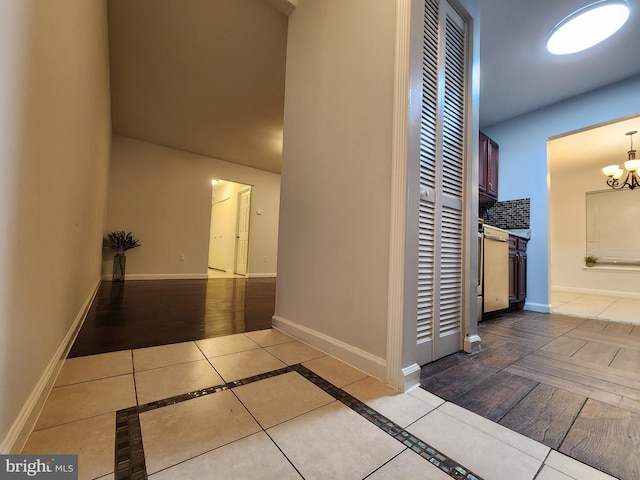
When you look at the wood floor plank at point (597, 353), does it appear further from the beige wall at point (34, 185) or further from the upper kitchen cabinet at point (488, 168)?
the beige wall at point (34, 185)

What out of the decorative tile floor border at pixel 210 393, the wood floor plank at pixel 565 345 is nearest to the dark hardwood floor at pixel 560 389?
the wood floor plank at pixel 565 345

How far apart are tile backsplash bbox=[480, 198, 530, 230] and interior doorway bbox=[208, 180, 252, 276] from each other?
4.53 m

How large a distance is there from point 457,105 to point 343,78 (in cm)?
75

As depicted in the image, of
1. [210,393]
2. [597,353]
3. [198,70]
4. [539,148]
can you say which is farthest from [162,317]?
[539,148]

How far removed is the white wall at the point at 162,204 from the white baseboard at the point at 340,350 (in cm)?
388

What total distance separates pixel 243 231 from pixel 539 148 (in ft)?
18.0

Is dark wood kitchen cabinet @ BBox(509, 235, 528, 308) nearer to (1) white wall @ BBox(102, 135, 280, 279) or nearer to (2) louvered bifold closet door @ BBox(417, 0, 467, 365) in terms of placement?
(2) louvered bifold closet door @ BBox(417, 0, 467, 365)

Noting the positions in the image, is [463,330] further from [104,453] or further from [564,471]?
[104,453]

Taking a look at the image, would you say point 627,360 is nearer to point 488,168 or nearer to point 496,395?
point 496,395

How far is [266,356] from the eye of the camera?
1.42m

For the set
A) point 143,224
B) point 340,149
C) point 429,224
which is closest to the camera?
point 429,224

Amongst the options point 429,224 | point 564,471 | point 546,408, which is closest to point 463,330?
point 546,408

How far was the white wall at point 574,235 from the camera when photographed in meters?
4.94

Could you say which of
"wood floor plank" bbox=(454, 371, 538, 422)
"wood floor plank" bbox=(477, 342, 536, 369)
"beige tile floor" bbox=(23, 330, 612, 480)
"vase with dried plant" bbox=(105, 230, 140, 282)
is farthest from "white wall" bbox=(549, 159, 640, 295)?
"vase with dried plant" bbox=(105, 230, 140, 282)
